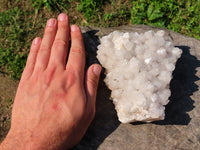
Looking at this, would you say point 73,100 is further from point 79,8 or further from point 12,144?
point 79,8

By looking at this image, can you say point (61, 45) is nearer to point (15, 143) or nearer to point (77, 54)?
point (77, 54)

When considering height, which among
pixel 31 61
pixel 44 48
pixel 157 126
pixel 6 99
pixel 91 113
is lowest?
pixel 6 99

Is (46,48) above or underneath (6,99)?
above

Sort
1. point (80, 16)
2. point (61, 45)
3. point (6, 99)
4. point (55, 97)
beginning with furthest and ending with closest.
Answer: point (80, 16)
point (6, 99)
point (61, 45)
point (55, 97)

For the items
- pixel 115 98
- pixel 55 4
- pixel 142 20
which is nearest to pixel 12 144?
pixel 115 98

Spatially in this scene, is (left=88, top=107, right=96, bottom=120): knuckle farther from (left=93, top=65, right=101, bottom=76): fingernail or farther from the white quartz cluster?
(left=93, top=65, right=101, bottom=76): fingernail

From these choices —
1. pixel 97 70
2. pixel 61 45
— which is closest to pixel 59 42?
pixel 61 45
